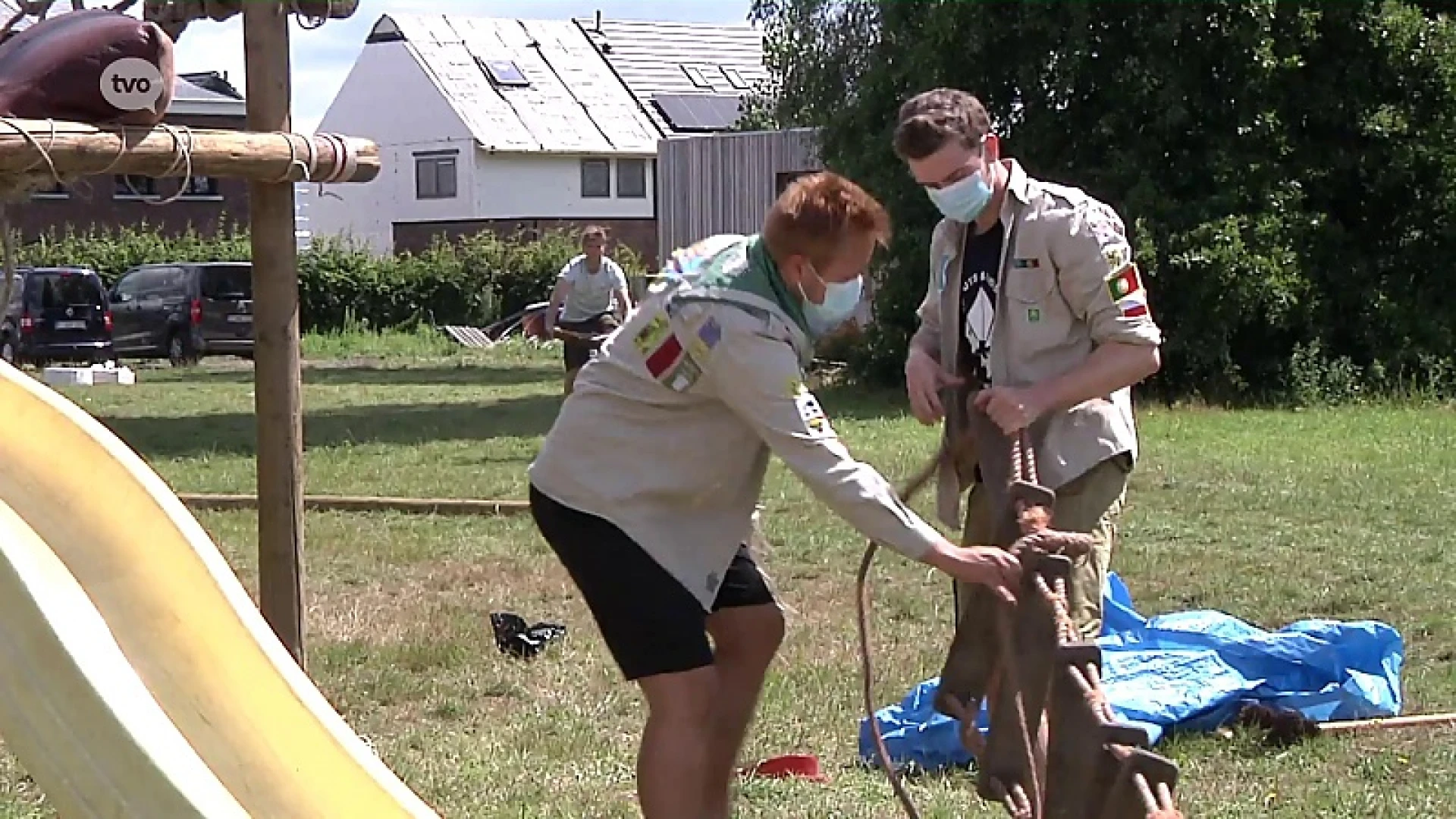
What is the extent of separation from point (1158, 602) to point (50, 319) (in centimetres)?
2107

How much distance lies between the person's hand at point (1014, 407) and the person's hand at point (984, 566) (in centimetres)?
48

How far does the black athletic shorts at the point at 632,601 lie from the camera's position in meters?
4.03

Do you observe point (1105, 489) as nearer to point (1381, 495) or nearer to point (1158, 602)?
point (1158, 602)

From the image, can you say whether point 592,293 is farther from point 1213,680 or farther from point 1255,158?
point 1213,680

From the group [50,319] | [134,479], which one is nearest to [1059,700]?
[134,479]

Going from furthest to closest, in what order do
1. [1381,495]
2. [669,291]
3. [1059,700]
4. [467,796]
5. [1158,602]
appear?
[1381,495], [1158,602], [467,796], [669,291], [1059,700]

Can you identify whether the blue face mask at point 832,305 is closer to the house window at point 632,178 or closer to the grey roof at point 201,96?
the grey roof at point 201,96

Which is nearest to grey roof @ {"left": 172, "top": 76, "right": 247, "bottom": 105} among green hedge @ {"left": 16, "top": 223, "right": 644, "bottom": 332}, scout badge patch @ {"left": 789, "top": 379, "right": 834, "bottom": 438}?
green hedge @ {"left": 16, "top": 223, "right": 644, "bottom": 332}

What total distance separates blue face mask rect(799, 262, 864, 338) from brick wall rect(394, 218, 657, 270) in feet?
131

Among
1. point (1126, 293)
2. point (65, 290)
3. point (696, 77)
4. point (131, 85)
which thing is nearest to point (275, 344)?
point (131, 85)

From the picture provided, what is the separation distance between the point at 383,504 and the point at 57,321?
663 inches

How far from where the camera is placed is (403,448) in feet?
48.1

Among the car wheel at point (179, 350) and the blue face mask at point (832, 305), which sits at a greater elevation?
the blue face mask at point (832, 305)

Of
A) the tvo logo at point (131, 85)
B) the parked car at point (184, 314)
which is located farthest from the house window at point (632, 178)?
the tvo logo at point (131, 85)
